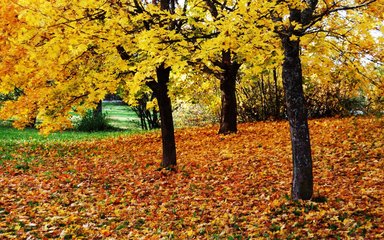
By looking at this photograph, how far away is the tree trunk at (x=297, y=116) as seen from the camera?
679cm

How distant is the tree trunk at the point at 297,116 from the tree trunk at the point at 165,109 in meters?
4.09

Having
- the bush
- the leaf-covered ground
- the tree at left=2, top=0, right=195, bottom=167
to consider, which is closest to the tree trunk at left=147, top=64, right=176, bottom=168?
the tree at left=2, top=0, right=195, bottom=167

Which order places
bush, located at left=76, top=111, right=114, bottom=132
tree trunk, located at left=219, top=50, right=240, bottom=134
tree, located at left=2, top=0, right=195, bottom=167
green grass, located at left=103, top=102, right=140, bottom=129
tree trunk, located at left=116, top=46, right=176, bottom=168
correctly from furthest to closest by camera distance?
green grass, located at left=103, top=102, right=140, bottom=129, bush, located at left=76, top=111, right=114, bottom=132, tree trunk, located at left=219, top=50, right=240, bottom=134, tree trunk, located at left=116, top=46, right=176, bottom=168, tree, located at left=2, top=0, right=195, bottom=167

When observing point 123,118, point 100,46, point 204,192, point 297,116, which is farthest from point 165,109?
point 123,118

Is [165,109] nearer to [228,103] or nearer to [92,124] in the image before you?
[228,103]

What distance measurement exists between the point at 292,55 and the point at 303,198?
2574 millimetres

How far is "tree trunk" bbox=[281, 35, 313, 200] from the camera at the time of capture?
267 inches

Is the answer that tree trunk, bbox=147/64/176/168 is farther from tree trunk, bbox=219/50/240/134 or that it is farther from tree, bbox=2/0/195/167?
tree trunk, bbox=219/50/240/134

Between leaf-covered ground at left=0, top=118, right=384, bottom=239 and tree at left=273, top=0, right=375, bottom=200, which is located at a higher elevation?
tree at left=273, top=0, right=375, bottom=200

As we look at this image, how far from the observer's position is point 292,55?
6.78 meters

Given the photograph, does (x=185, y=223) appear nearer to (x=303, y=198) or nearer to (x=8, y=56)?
(x=303, y=198)

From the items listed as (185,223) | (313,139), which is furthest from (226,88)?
(185,223)

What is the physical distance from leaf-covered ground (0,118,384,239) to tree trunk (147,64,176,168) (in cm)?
49

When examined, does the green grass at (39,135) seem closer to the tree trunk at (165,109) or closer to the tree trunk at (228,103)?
the tree trunk at (228,103)
